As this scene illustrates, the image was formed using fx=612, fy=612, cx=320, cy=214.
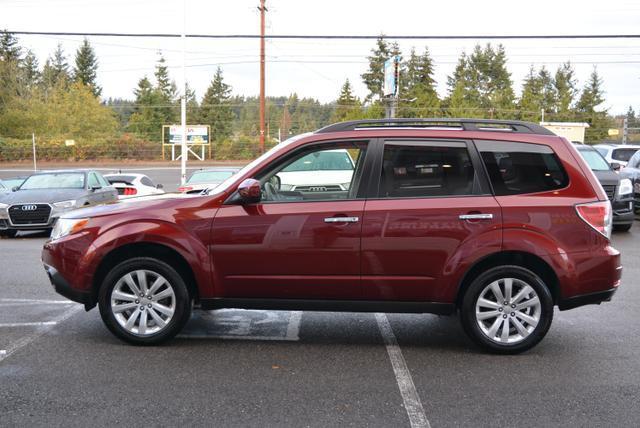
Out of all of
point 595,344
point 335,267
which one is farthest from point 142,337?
point 595,344

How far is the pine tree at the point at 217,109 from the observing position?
7881 cm

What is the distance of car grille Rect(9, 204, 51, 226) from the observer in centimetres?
1305

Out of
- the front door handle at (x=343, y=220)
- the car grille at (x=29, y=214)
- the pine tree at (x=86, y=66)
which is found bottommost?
the car grille at (x=29, y=214)

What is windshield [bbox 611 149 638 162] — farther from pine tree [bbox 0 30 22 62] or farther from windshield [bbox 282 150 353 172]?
pine tree [bbox 0 30 22 62]

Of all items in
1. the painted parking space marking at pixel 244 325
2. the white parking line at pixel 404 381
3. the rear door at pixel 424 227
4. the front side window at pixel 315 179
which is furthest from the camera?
the painted parking space marking at pixel 244 325

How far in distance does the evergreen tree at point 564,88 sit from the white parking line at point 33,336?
65522 millimetres

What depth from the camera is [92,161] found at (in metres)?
55.7

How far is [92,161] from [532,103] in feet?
139

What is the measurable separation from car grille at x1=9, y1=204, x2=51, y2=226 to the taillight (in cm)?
1132

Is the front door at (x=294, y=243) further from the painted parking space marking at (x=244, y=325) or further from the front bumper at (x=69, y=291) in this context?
the front bumper at (x=69, y=291)

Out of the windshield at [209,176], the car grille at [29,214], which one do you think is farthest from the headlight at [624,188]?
the car grille at [29,214]

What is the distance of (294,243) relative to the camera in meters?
5.09

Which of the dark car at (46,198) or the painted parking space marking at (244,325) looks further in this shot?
the dark car at (46,198)

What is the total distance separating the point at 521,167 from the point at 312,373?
245cm
